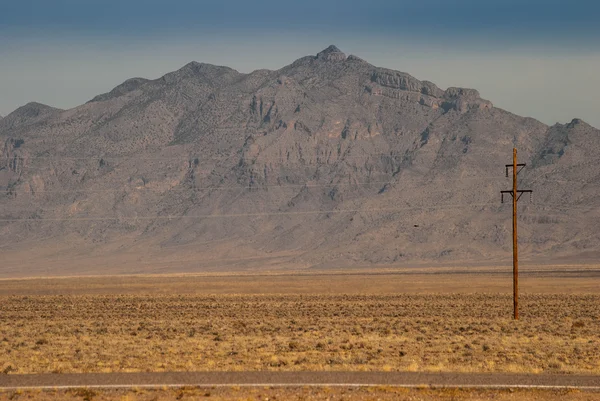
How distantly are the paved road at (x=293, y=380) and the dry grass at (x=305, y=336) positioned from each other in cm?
118

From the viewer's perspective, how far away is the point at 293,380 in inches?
939

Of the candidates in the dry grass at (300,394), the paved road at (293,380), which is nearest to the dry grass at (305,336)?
the paved road at (293,380)

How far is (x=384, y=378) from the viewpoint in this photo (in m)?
24.0

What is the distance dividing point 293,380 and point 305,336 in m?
12.4

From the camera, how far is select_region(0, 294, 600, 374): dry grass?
27.5 meters

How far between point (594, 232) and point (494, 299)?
343 ft

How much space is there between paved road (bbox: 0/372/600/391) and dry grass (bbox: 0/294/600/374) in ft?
3.86

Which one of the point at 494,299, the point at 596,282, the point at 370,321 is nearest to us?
the point at 370,321

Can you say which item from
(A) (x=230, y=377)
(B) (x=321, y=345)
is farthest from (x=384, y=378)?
(B) (x=321, y=345)

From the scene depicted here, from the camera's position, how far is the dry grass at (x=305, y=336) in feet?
90.1

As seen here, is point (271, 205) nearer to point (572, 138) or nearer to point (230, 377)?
point (572, 138)

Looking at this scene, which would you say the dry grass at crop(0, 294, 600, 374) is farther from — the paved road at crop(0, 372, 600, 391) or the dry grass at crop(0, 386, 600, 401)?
the dry grass at crop(0, 386, 600, 401)

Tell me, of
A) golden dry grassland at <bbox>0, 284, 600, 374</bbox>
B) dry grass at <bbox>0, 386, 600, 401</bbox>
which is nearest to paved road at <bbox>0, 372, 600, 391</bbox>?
dry grass at <bbox>0, 386, 600, 401</bbox>

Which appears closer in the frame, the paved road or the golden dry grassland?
the paved road
